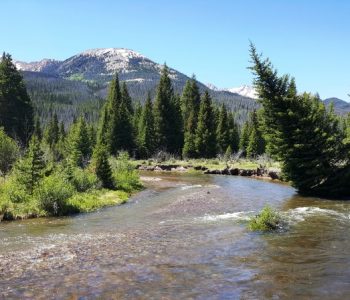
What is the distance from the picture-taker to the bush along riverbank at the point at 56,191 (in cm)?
2627

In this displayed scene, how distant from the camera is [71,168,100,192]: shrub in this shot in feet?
109

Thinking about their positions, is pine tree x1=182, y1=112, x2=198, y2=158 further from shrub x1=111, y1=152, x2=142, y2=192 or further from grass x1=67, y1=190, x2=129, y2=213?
grass x1=67, y1=190, x2=129, y2=213

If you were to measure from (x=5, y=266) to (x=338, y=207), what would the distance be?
20.1 meters

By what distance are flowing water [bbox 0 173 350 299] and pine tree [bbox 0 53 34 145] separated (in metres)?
46.2

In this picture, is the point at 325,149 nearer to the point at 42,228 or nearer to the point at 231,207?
the point at 231,207

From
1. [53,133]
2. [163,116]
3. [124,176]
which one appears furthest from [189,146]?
[53,133]

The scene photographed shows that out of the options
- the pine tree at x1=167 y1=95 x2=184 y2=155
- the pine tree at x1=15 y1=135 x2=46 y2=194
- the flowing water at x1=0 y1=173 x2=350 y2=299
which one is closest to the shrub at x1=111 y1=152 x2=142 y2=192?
the pine tree at x1=15 y1=135 x2=46 y2=194

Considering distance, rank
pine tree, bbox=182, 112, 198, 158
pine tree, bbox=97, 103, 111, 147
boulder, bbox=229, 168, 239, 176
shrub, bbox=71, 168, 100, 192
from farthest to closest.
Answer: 1. pine tree, bbox=97, 103, 111, 147
2. pine tree, bbox=182, 112, 198, 158
3. boulder, bbox=229, 168, 239, 176
4. shrub, bbox=71, 168, 100, 192

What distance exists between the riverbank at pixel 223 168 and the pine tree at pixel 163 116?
1314 centimetres

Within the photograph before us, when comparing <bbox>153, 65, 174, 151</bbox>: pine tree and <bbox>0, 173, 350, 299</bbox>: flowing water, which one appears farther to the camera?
<bbox>153, 65, 174, 151</bbox>: pine tree

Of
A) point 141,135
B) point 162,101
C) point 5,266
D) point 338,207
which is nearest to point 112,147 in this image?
point 141,135

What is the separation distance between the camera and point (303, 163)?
3462 cm

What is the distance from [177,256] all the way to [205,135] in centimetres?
6659

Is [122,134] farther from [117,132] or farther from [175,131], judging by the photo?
[175,131]
